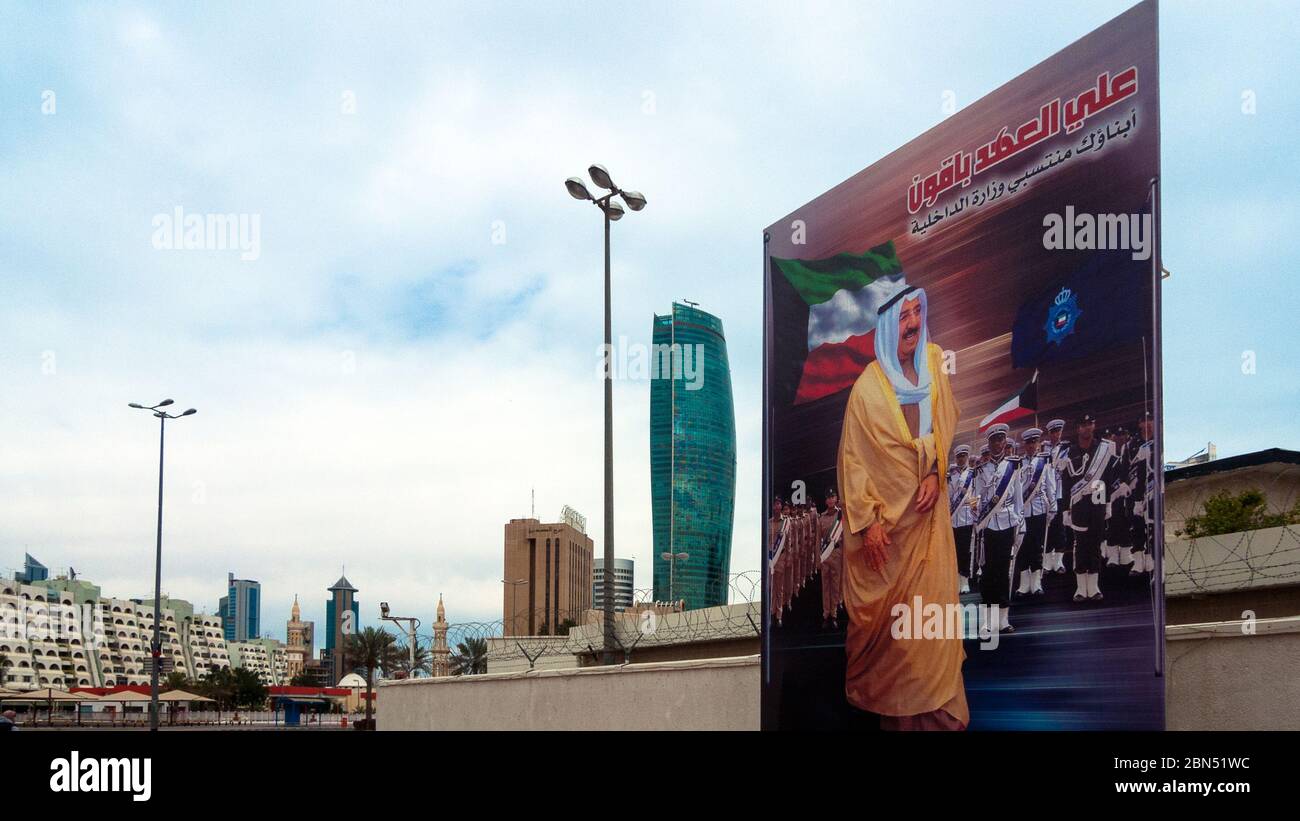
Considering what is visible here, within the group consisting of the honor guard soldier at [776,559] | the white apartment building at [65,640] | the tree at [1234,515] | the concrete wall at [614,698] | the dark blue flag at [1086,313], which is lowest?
the white apartment building at [65,640]

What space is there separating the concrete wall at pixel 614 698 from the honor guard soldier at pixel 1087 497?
7.52 meters

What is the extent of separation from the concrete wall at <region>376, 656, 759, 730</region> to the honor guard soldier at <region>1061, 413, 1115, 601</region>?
752 cm

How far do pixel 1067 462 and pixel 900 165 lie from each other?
642 centimetres

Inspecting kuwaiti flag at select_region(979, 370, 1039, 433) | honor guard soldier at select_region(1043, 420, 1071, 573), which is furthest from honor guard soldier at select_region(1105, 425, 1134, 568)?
kuwaiti flag at select_region(979, 370, 1039, 433)

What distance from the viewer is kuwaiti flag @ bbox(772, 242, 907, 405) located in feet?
60.2

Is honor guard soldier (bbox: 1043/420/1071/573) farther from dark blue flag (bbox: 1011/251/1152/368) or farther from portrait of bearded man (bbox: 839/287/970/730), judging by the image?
portrait of bearded man (bbox: 839/287/970/730)

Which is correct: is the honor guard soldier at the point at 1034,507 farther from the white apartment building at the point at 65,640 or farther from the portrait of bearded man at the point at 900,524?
the white apartment building at the point at 65,640

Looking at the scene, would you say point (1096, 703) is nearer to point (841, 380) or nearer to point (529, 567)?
point (841, 380)

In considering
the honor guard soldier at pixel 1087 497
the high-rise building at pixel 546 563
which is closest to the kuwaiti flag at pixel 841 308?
the honor guard soldier at pixel 1087 497

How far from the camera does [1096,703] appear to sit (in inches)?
524

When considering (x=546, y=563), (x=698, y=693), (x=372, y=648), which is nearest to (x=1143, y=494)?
(x=698, y=693)

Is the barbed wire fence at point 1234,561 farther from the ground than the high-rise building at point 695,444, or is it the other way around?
the high-rise building at point 695,444

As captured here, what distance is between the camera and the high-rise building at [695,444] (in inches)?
5492

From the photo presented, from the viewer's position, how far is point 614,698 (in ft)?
68.4
